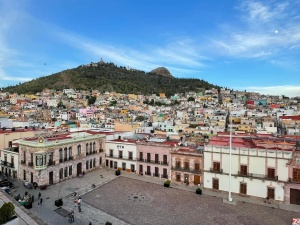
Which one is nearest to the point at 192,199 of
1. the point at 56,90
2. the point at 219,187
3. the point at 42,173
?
the point at 219,187

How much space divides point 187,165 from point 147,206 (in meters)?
10.3

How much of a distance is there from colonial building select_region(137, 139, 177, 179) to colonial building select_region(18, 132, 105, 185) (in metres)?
8.30

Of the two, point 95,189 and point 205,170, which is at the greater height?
point 205,170

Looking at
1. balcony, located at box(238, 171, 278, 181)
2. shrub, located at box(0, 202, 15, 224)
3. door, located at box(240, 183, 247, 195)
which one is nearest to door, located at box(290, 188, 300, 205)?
balcony, located at box(238, 171, 278, 181)

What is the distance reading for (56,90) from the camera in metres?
186

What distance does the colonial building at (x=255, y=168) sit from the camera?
3042cm

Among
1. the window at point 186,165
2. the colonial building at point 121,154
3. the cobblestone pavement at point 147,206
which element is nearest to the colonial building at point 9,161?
the cobblestone pavement at point 147,206

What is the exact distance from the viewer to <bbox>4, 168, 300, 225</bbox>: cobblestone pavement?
2566 cm

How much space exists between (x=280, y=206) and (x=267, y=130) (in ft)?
126

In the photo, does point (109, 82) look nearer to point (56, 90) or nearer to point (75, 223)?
point (56, 90)

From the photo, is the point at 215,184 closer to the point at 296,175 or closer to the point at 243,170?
the point at 243,170

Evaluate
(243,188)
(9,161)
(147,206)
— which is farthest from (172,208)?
(9,161)

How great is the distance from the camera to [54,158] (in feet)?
117

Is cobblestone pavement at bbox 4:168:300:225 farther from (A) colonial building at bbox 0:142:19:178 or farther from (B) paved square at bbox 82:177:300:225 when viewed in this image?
(A) colonial building at bbox 0:142:19:178
